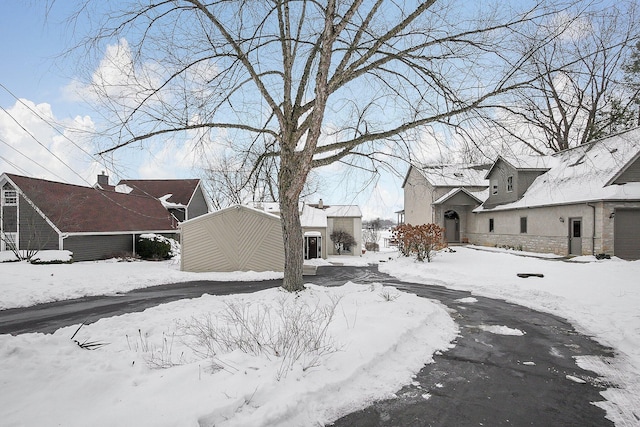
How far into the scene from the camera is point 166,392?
3141 mm

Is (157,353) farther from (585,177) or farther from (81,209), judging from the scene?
(585,177)

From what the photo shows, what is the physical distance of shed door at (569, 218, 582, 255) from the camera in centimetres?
1722

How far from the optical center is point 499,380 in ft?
13.5

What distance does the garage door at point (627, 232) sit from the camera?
15.8 meters

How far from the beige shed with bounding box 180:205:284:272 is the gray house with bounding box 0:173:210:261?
3008mm

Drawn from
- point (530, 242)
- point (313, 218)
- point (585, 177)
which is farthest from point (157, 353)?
point (313, 218)

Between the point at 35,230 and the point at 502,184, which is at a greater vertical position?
the point at 502,184

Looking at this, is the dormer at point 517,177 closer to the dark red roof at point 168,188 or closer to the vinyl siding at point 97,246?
the vinyl siding at point 97,246

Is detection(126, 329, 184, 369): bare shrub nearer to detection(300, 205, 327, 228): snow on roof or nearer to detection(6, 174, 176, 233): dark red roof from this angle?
detection(6, 174, 176, 233): dark red roof

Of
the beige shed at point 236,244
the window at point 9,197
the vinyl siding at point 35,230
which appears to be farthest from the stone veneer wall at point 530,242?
the window at point 9,197

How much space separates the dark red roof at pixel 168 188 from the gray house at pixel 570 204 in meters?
23.6

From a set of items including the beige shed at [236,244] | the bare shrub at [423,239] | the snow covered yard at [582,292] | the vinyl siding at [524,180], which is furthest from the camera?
the vinyl siding at [524,180]

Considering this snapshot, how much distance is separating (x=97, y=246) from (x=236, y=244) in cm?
963

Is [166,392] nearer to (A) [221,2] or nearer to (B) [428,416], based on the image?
(B) [428,416]
